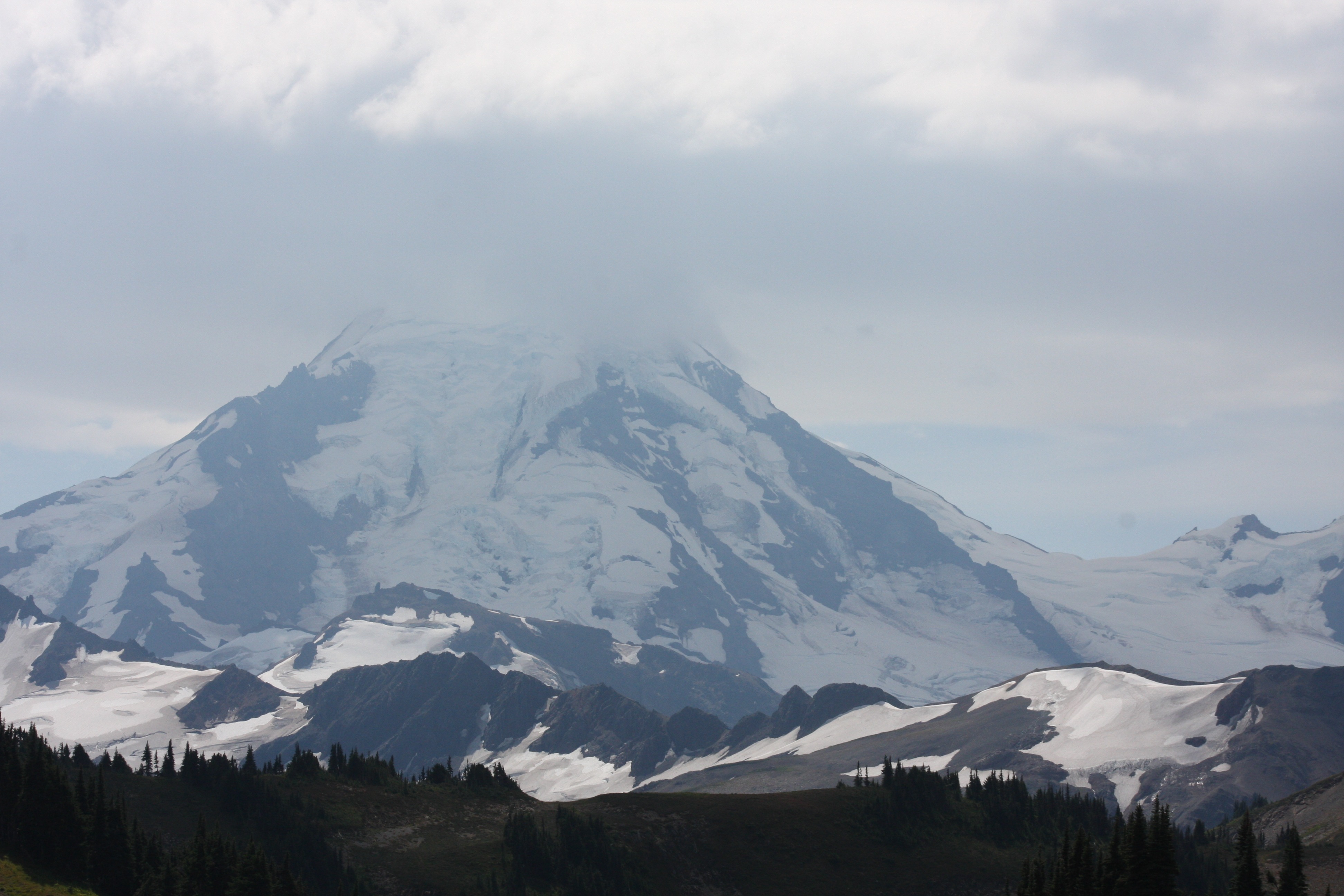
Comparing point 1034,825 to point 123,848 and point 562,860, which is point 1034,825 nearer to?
point 562,860

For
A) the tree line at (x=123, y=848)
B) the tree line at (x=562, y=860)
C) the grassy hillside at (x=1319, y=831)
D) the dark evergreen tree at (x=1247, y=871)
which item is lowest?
the grassy hillside at (x=1319, y=831)

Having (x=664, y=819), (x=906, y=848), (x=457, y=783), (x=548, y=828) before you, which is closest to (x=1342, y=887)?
(x=906, y=848)

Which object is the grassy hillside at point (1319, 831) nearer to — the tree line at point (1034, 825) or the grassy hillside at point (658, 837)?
the tree line at point (1034, 825)

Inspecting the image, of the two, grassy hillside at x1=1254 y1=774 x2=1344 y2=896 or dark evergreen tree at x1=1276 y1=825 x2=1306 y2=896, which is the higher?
dark evergreen tree at x1=1276 y1=825 x2=1306 y2=896

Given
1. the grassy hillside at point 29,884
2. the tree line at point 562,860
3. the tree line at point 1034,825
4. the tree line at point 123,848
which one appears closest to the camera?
the grassy hillside at point 29,884

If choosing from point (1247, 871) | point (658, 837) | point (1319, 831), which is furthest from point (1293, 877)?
point (1319, 831)

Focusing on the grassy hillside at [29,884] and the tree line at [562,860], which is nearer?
the grassy hillside at [29,884]

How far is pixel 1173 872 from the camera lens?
94312 millimetres

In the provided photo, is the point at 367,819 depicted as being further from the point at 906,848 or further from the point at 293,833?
the point at 906,848

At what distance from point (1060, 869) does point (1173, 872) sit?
933cm

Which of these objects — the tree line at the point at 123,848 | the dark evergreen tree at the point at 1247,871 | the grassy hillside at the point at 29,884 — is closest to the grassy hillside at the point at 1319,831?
the dark evergreen tree at the point at 1247,871

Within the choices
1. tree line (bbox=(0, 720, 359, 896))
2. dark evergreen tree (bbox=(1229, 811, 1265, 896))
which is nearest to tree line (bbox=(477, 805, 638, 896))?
tree line (bbox=(0, 720, 359, 896))

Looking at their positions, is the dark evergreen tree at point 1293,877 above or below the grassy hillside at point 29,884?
below

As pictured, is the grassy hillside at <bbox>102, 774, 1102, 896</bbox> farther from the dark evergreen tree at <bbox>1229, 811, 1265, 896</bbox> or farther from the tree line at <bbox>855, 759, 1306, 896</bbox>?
the dark evergreen tree at <bbox>1229, 811, 1265, 896</bbox>
